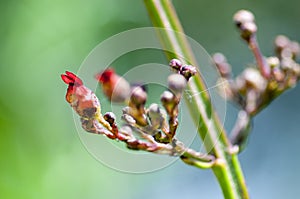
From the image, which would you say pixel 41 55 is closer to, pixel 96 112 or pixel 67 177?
pixel 67 177

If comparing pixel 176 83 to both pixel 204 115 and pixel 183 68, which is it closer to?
pixel 183 68

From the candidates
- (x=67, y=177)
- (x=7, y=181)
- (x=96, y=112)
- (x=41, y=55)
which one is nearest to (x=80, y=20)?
(x=41, y=55)

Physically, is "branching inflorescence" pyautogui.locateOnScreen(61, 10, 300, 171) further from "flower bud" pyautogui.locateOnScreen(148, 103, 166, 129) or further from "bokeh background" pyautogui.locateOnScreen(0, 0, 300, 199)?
"bokeh background" pyautogui.locateOnScreen(0, 0, 300, 199)

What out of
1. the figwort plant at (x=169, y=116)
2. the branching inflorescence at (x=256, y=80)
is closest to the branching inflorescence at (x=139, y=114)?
the figwort plant at (x=169, y=116)

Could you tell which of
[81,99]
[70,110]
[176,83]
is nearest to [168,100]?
[176,83]

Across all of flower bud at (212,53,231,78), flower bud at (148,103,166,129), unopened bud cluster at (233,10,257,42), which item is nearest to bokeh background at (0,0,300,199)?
flower bud at (212,53,231,78)
